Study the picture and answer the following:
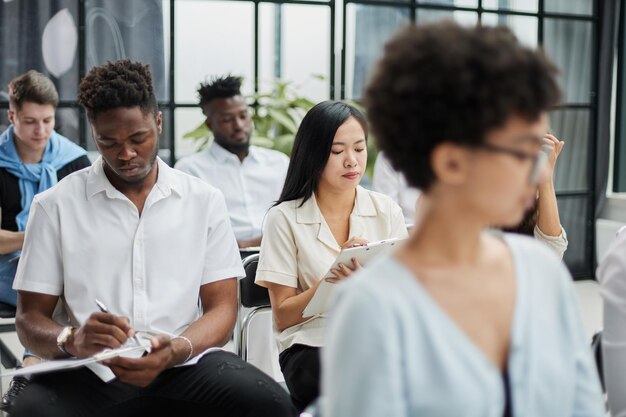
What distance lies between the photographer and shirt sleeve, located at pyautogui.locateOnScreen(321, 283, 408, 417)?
3.46 feet

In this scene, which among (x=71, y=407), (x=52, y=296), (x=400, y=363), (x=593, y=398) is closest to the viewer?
(x=400, y=363)

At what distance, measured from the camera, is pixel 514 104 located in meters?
1.07

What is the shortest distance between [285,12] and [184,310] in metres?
3.62

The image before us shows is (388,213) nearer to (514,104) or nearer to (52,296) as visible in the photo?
(52,296)

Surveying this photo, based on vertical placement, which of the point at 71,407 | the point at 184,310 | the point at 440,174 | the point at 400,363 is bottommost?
the point at 71,407

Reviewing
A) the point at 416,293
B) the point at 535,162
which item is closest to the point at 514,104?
the point at 535,162

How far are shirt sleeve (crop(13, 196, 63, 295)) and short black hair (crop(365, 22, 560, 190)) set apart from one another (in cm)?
120

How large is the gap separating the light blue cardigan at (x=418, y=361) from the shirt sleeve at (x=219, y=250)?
1018 mm

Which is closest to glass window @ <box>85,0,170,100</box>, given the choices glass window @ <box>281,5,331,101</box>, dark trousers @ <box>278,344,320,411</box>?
glass window @ <box>281,5,331,101</box>

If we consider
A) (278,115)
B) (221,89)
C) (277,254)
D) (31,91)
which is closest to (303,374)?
(277,254)

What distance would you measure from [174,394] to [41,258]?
1.59 feet

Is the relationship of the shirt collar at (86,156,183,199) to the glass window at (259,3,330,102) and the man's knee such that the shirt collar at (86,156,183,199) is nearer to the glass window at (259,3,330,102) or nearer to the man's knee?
the man's knee

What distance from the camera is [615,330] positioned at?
161 cm

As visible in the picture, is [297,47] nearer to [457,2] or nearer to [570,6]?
[457,2]
